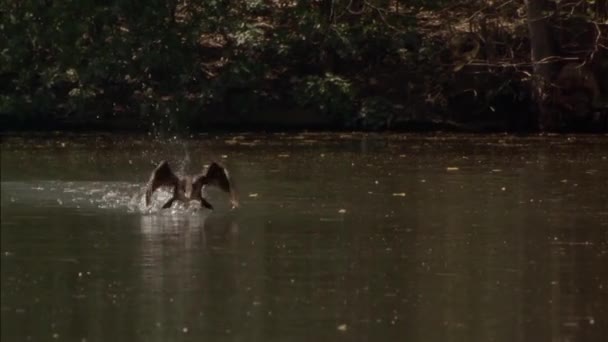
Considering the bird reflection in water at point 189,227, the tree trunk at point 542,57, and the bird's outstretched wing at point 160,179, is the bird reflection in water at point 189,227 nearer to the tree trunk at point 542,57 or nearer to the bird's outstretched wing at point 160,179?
the bird's outstretched wing at point 160,179

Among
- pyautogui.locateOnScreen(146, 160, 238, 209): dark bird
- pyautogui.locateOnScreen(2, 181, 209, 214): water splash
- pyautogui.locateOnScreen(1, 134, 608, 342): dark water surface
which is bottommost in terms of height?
pyautogui.locateOnScreen(1, 134, 608, 342): dark water surface

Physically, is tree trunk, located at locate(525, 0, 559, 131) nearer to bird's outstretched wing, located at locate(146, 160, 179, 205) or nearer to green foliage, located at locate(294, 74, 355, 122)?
green foliage, located at locate(294, 74, 355, 122)

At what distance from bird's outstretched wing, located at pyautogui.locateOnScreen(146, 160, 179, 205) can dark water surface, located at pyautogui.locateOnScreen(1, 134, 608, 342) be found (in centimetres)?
27

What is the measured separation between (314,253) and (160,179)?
11.5 feet

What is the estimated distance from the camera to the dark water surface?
1058 centimetres

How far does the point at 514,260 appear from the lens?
13.6m

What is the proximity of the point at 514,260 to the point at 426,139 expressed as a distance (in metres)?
14.6

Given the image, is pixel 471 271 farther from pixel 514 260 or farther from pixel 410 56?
pixel 410 56

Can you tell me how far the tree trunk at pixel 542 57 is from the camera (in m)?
30.0

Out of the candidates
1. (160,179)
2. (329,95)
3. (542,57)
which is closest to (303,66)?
(329,95)

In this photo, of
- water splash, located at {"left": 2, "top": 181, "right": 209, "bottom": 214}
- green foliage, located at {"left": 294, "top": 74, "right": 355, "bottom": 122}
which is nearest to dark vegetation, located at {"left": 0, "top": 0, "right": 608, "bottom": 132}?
green foliage, located at {"left": 294, "top": 74, "right": 355, "bottom": 122}

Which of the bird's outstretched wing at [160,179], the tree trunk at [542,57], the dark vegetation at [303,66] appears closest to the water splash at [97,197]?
the bird's outstretched wing at [160,179]

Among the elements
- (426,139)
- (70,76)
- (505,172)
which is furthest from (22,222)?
(70,76)

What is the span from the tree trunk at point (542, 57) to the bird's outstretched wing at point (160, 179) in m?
14.2
